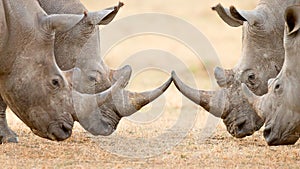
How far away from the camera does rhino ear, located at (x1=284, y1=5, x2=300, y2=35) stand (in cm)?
752

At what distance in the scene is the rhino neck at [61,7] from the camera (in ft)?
29.7

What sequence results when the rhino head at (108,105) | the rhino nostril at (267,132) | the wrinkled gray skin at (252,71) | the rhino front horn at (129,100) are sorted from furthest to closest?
the wrinkled gray skin at (252,71)
the rhino front horn at (129,100)
the rhino head at (108,105)
the rhino nostril at (267,132)

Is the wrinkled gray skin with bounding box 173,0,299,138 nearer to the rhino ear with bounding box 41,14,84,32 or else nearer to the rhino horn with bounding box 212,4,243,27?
the rhino horn with bounding box 212,4,243,27

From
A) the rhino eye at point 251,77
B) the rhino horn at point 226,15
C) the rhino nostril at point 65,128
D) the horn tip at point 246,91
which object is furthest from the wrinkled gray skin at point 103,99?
the rhino horn at point 226,15

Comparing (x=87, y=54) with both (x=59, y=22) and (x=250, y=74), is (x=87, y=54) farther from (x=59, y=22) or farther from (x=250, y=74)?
(x=250, y=74)

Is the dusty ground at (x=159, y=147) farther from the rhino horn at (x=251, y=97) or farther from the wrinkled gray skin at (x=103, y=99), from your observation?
the rhino horn at (x=251, y=97)

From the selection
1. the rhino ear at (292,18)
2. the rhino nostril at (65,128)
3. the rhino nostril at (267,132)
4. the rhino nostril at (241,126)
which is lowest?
the rhino nostril at (241,126)

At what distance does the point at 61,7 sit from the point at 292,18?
8.02 feet

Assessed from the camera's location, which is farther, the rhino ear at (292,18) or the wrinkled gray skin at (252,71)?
the wrinkled gray skin at (252,71)

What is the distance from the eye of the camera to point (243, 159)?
7.77 metres

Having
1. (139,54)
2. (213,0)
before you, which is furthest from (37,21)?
(213,0)

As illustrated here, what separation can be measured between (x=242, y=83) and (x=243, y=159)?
1025 millimetres

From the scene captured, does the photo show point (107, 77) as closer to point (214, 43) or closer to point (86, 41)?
point (86, 41)

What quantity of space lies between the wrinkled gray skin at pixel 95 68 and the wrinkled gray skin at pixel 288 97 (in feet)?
3.70
